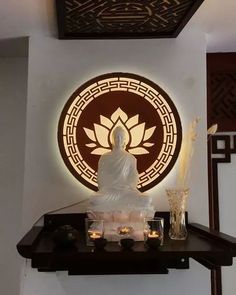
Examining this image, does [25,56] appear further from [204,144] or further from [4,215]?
[204,144]

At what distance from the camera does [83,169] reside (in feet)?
6.21

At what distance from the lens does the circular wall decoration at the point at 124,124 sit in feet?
6.23

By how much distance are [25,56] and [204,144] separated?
3.70 ft

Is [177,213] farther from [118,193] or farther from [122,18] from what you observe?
[122,18]

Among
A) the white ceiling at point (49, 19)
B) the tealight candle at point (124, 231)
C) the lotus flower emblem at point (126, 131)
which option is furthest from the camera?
the lotus flower emblem at point (126, 131)

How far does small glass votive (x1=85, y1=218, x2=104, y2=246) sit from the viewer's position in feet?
4.95

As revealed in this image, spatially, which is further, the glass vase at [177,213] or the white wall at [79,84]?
the white wall at [79,84]

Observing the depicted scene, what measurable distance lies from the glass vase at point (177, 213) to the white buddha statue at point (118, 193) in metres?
0.09

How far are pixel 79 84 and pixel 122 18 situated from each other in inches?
15.1

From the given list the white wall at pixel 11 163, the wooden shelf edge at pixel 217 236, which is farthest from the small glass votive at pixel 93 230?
the white wall at pixel 11 163

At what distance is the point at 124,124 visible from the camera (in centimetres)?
192

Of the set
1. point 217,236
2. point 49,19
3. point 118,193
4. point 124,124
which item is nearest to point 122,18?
point 49,19

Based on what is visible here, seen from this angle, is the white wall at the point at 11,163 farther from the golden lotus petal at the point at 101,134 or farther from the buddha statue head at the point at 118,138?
the buddha statue head at the point at 118,138

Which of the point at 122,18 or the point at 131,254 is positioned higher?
the point at 122,18
